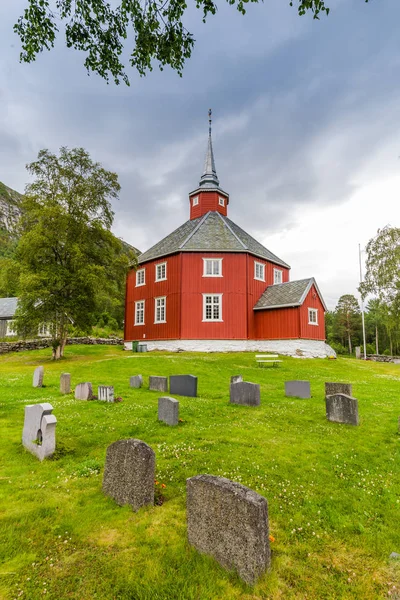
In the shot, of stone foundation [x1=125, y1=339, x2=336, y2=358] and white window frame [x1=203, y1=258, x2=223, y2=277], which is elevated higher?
white window frame [x1=203, y1=258, x2=223, y2=277]

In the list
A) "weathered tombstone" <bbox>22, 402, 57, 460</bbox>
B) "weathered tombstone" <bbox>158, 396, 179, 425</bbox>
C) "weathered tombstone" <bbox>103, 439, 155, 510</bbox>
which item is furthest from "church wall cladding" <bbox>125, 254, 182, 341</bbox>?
"weathered tombstone" <bbox>103, 439, 155, 510</bbox>

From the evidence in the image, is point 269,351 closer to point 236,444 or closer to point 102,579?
point 236,444

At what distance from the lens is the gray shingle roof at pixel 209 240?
32.3 meters

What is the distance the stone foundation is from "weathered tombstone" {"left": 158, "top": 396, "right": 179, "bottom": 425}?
2133 centimetres

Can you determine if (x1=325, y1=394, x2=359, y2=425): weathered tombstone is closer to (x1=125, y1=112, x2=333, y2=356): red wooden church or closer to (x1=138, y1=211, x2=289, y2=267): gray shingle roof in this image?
(x1=125, y1=112, x2=333, y2=356): red wooden church

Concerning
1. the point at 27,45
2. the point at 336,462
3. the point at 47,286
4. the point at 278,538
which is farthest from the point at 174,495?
the point at 47,286

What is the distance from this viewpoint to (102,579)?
11.4ft

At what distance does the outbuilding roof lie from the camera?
29.6m

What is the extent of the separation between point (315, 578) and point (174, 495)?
8.05ft

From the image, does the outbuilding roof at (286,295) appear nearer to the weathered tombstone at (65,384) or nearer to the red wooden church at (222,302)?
the red wooden church at (222,302)

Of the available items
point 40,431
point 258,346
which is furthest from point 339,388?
point 258,346

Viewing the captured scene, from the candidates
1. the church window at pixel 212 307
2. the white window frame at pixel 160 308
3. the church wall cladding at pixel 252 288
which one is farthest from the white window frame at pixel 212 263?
the white window frame at pixel 160 308

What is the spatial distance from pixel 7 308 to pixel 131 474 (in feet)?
164

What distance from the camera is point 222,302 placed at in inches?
1235
